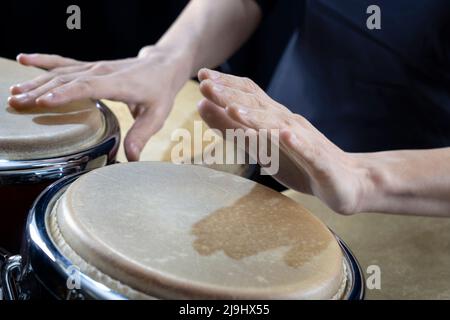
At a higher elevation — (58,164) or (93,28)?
(58,164)

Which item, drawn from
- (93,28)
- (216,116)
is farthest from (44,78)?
(93,28)

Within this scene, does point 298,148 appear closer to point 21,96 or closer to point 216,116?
point 216,116

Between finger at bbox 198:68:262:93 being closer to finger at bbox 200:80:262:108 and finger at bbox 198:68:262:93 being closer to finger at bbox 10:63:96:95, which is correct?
finger at bbox 200:80:262:108

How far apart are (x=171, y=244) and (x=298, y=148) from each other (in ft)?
0.59

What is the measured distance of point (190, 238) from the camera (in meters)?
0.66

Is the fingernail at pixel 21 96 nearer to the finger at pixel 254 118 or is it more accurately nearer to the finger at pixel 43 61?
the finger at pixel 43 61

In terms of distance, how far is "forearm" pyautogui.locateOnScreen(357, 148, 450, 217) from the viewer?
82 cm

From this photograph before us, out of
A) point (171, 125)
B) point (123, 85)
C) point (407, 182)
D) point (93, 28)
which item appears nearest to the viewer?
point (407, 182)

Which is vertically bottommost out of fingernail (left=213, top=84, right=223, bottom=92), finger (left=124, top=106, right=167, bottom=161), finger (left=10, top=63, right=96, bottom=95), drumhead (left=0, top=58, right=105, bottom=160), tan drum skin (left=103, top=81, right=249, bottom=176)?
tan drum skin (left=103, top=81, right=249, bottom=176)

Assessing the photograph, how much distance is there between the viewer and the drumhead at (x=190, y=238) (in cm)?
60

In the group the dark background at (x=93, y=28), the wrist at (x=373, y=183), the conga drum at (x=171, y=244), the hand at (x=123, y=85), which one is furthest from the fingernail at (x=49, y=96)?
the dark background at (x=93, y=28)

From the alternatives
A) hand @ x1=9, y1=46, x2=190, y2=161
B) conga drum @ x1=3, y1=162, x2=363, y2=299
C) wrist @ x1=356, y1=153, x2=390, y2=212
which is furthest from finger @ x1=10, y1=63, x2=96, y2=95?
wrist @ x1=356, y1=153, x2=390, y2=212
